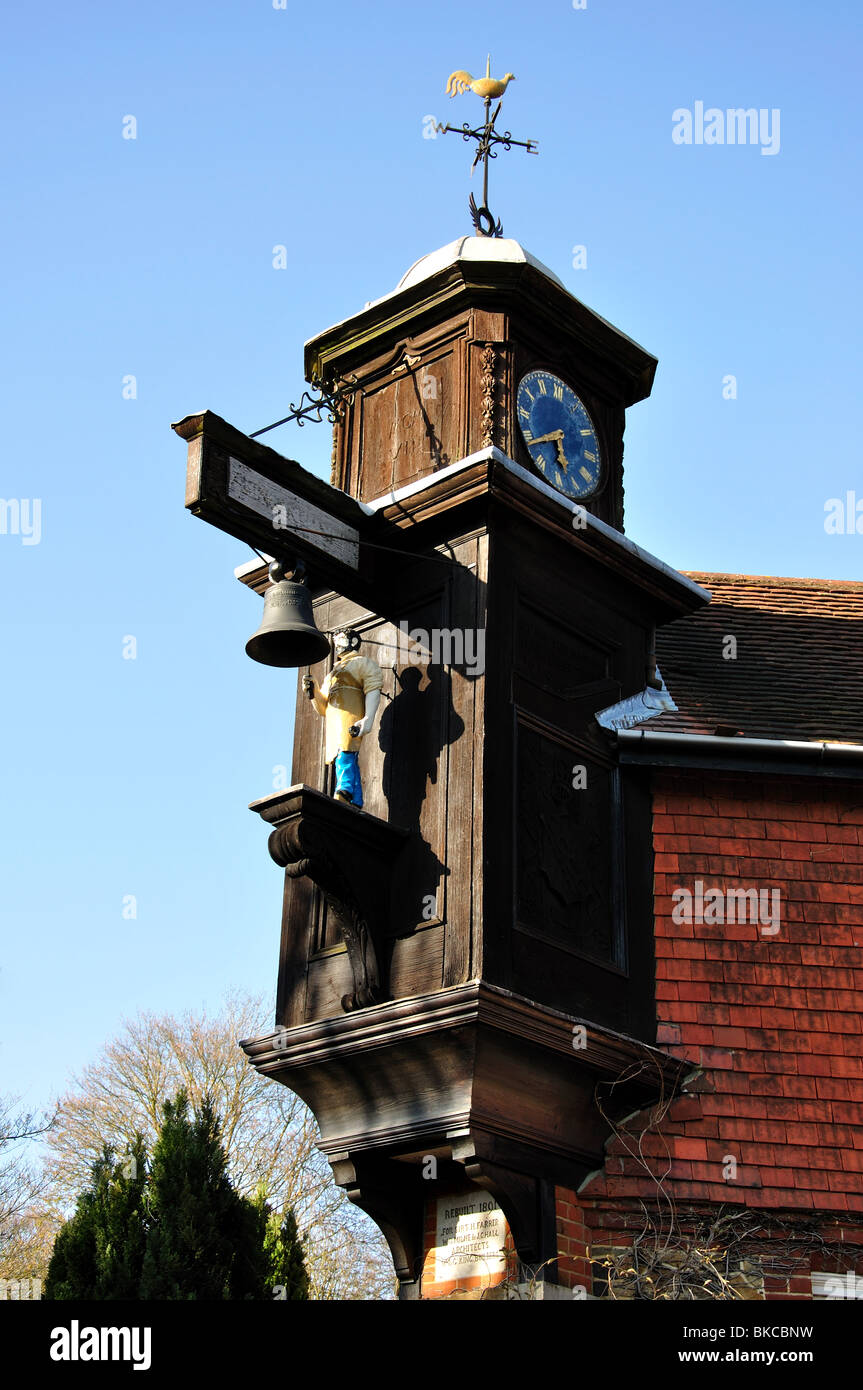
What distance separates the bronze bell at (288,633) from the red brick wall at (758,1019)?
3017 mm

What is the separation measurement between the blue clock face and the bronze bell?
8.35ft

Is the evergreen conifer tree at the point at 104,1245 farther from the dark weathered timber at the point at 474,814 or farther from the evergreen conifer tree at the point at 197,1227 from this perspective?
the dark weathered timber at the point at 474,814

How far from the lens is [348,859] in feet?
34.2

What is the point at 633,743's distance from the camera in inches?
458

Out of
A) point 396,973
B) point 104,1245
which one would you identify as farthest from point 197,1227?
point 396,973

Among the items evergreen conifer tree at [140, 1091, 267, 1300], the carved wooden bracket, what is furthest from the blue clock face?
evergreen conifer tree at [140, 1091, 267, 1300]

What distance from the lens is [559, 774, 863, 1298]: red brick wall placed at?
416 inches

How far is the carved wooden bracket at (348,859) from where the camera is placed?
10125 millimetres

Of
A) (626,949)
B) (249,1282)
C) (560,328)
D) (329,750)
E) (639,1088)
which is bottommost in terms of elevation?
(249,1282)

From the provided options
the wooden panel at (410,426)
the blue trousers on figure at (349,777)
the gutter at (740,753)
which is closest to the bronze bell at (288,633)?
the blue trousers on figure at (349,777)

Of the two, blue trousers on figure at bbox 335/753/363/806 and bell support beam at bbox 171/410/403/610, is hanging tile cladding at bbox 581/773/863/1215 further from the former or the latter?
bell support beam at bbox 171/410/403/610

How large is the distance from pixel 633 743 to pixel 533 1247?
140 inches
